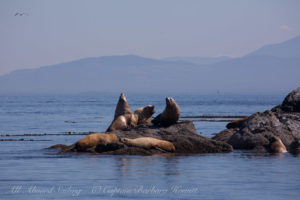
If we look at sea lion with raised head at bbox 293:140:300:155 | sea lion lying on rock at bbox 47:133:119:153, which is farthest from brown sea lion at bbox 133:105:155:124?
sea lion with raised head at bbox 293:140:300:155

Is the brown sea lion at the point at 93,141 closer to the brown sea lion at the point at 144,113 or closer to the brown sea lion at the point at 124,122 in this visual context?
the brown sea lion at the point at 124,122

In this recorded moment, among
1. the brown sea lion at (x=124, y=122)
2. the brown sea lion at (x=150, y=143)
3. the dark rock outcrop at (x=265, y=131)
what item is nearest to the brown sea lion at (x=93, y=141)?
the brown sea lion at (x=150, y=143)

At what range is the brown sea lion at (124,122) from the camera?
23281 millimetres

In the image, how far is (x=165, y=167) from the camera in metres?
16.7

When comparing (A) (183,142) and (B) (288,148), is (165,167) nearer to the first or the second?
(A) (183,142)

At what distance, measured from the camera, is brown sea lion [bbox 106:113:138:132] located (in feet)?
76.4

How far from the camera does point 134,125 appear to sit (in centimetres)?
2375

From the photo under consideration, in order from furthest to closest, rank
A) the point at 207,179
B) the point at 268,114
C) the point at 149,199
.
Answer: the point at 268,114
the point at 207,179
the point at 149,199

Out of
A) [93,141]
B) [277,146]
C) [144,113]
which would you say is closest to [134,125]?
[144,113]

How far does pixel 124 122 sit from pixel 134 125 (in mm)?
438

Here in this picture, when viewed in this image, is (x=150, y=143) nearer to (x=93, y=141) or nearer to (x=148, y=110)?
(x=93, y=141)

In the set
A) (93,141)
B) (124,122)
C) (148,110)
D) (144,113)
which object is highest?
(148,110)

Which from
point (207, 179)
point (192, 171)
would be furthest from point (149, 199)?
point (192, 171)

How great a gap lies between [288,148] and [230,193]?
966cm
